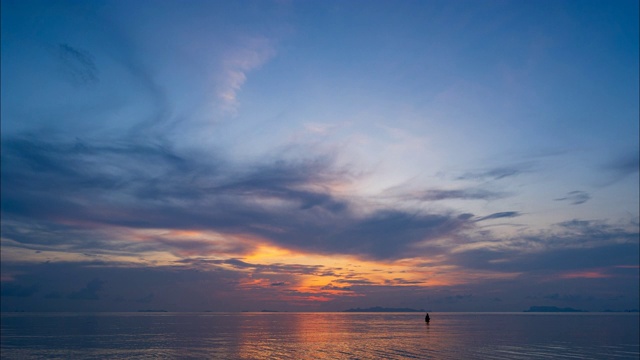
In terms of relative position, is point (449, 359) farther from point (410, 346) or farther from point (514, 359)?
point (410, 346)

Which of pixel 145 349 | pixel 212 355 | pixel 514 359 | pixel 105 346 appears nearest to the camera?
pixel 514 359

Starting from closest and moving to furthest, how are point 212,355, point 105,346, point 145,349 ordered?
point 212,355 → point 145,349 → point 105,346

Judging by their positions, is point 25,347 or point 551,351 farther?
point 25,347

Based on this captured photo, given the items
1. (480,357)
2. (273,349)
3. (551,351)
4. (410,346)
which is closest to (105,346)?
(273,349)

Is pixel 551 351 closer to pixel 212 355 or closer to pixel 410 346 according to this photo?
pixel 410 346

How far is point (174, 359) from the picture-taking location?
6041 cm

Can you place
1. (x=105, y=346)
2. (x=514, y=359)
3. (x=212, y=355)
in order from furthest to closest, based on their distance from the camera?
(x=105, y=346) < (x=212, y=355) < (x=514, y=359)

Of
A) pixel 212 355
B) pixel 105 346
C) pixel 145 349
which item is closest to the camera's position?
pixel 212 355

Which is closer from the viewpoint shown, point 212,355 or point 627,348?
point 212,355

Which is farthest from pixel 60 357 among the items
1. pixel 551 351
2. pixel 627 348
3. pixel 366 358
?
pixel 627 348

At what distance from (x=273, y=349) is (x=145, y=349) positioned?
66.0 feet

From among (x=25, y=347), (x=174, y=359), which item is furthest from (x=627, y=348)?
(x=25, y=347)

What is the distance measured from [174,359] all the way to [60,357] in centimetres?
1579

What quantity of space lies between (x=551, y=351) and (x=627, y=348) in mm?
17550
